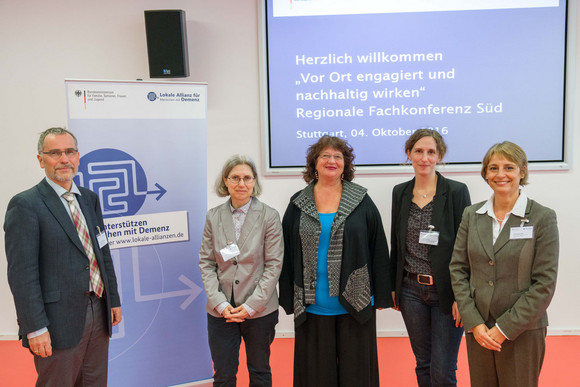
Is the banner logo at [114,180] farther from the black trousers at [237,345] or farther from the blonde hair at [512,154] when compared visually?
the blonde hair at [512,154]

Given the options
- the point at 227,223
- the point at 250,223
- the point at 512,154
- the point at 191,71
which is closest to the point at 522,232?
the point at 512,154

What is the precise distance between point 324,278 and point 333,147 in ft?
2.23

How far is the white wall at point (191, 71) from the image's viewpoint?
3.79m

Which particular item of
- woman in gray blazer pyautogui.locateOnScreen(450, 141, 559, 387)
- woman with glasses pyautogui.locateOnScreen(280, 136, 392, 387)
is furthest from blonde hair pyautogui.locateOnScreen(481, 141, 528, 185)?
woman with glasses pyautogui.locateOnScreen(280, 136, 392, 387)

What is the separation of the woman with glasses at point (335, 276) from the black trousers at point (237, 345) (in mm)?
170

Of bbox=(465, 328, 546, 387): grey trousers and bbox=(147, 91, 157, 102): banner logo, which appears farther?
bbox=(147, 91, 157, 102): banner logo

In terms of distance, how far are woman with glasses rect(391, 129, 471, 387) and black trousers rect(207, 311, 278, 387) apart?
0.76 metres

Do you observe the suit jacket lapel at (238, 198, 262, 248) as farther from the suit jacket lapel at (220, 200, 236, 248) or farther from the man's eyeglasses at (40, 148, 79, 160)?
the man's eyeglasses at (40, 148, 79, 160)

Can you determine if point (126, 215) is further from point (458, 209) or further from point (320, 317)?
point (458, 209)

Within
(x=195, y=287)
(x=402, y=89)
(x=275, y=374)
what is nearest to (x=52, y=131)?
(x=195, y=287)

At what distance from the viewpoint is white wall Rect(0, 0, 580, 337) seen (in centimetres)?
Answer: 379

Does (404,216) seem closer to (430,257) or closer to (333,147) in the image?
(430,257)

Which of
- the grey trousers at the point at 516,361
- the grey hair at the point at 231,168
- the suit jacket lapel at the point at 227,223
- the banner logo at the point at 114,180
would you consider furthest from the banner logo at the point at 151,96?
the grey trousers at the point at 516,361

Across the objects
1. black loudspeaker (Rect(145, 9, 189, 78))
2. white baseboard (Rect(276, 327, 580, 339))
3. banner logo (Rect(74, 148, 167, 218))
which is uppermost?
black loudspeaker (Rect(145, 9, 189, 78))
